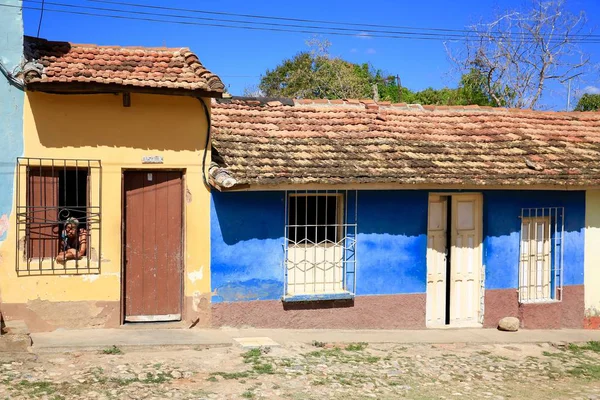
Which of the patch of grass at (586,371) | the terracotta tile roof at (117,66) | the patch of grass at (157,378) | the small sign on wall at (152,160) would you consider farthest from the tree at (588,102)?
the patch of grass at (157,378)

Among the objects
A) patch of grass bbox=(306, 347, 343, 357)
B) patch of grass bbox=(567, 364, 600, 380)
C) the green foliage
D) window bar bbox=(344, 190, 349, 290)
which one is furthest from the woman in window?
the green foliage

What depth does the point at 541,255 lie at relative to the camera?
11.9 meters

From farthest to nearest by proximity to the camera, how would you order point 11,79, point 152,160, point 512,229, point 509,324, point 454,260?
point 512,229 < point 454,260 < point 509,324 < point 152,160 < point 11,79

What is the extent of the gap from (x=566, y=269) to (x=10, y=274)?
345 inches

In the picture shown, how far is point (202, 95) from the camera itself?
9391 millimetres

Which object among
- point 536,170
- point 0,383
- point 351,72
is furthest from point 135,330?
point 351,72

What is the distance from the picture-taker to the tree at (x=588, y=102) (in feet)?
94.6

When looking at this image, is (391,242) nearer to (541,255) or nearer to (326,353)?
(326,353)

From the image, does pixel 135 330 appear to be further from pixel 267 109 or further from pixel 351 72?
pixel 351 72

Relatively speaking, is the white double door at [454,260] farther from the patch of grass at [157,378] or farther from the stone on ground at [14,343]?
the stone on ground at [14,343]

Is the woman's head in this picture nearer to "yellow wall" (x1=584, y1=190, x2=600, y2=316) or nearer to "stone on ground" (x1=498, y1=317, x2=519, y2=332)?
"stone on ground" (x1=498, y1=317, x2=519, y2=332)

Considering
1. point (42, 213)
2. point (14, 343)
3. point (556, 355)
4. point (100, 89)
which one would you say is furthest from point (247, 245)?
point (556, 355)

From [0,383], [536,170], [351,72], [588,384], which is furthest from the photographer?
[351,72]

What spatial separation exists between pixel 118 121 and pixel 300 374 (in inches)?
163
